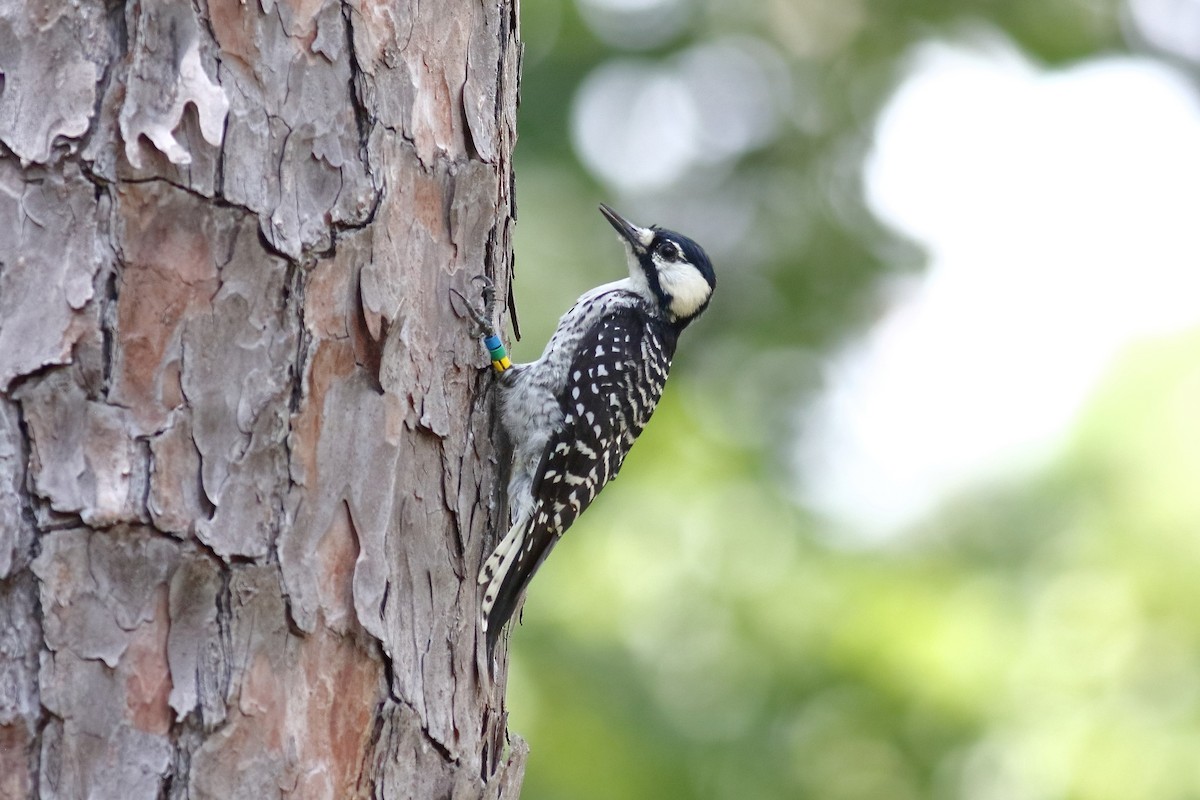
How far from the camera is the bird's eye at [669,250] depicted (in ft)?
15.6

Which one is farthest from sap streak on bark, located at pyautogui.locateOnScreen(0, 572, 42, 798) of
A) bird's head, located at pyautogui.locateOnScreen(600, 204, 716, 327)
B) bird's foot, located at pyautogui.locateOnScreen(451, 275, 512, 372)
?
bird's head, located at pyautogui.locateOnScreen(600, 204, 716, 327)

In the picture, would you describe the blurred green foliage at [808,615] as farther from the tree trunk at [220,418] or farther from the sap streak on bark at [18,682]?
the sap streak on bark at [18,682]

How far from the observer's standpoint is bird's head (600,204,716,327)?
4.74 m

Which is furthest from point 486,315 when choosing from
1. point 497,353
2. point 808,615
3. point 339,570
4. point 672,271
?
point 808,615

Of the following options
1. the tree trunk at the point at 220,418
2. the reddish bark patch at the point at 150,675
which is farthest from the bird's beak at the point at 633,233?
the reddish bark patch at the point at 150,675

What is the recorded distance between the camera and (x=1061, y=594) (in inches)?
218

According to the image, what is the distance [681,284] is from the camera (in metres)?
4.76

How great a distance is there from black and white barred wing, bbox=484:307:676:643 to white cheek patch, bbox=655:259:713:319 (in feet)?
0.57

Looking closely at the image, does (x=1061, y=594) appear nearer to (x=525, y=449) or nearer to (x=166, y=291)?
(x=525, y=449)

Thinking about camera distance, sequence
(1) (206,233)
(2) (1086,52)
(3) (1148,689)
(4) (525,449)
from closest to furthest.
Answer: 1. (1) (206,233)
2. (4) (525,449)
3. (3) (1148,689)
4. (2) (1086,52)

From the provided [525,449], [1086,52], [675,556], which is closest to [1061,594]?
[675,556]

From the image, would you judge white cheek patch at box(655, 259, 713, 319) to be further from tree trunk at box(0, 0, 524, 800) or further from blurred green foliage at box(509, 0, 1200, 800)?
tree trunk at box(0, 0, 524, 800)

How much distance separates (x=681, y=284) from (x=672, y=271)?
0.06 m

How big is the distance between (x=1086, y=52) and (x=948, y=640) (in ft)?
13.0
